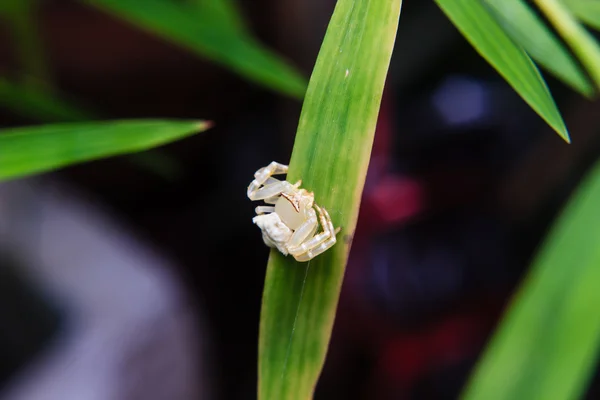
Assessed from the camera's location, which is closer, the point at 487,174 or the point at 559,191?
the point at 559,191

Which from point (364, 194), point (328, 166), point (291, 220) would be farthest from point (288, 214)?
point (364, 194)

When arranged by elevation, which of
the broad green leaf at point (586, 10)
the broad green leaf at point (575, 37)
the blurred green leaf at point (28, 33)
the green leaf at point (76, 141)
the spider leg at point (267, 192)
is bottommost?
the broad green leaf at point (575, 37)

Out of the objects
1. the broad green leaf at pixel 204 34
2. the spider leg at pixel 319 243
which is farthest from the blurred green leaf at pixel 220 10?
the spider leg at pixel 319 243

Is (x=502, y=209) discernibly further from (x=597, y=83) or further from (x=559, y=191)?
(x=597, y=83)

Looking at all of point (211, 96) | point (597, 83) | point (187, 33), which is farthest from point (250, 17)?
point (597, 83)

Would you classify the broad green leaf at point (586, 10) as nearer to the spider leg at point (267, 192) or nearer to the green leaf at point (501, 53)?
the green leaf at point (501, 53)

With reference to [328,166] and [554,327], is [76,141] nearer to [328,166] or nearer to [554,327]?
[328,166]

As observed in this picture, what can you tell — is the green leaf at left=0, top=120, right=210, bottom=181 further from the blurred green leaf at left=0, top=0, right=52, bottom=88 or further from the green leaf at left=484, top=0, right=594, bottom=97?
the blurred green leaf at left=0, top=0, right=52, bottom=88
